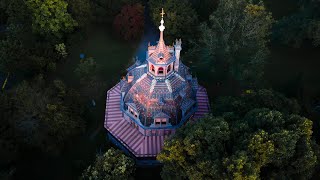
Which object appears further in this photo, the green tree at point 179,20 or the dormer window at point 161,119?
the green tree at point 179,20

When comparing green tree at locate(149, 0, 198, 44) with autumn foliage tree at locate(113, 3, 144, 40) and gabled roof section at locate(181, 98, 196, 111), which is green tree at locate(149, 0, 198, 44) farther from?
gabled roof section at locate(181, 98, 196, 111)

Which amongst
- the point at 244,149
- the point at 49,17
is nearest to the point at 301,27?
the point at 244,149

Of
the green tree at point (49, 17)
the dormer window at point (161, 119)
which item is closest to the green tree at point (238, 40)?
the dormer window at point (161, 119)

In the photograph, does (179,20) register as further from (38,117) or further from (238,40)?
(38,117)

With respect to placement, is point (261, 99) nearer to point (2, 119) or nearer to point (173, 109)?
point (173, 109)

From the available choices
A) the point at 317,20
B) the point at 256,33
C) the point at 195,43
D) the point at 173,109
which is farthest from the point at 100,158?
the point at 317,20

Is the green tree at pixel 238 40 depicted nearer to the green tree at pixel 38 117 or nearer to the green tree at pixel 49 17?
the green tree at pixel 38 117
